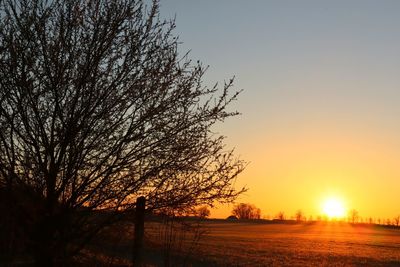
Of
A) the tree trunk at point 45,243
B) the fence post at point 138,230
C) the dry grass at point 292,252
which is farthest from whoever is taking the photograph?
the dry grass at point 292,252

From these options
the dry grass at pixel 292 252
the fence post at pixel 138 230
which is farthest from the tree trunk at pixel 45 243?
A: the dry grass at pixel 292 252

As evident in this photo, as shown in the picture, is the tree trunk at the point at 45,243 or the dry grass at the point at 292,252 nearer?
the tree trunk at the point at 45,243

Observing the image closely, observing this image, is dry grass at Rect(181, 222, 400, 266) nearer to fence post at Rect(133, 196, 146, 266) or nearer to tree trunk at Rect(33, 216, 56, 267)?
fence post at Rect(133, 196, 146, 266)

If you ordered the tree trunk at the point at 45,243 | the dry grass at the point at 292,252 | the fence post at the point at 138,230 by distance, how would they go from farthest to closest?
the dry grass at the point at 292,252 < the fence post at the point at 138,230 < the tree trunk at the point at 45,243

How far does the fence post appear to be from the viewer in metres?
7.62

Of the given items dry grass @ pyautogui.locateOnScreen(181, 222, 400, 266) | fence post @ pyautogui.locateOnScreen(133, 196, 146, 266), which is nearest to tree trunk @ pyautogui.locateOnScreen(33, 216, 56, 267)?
fence post @ pyautogui.locateOnScreen(133, 196, 146, 266)

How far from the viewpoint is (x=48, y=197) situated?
739 centimetres

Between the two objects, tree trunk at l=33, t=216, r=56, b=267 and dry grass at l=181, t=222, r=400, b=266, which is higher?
tree trunk at l=33, t=216, r=56, b=267

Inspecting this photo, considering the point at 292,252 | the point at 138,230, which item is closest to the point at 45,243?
the point at 138,230

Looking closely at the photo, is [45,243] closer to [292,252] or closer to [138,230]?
[138,230]

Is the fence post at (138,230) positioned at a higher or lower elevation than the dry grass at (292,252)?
higher

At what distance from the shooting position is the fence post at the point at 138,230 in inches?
300

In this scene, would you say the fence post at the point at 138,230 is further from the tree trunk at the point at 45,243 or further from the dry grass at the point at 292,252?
the tree trunk at the point at 45,243

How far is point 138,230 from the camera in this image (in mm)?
8258
